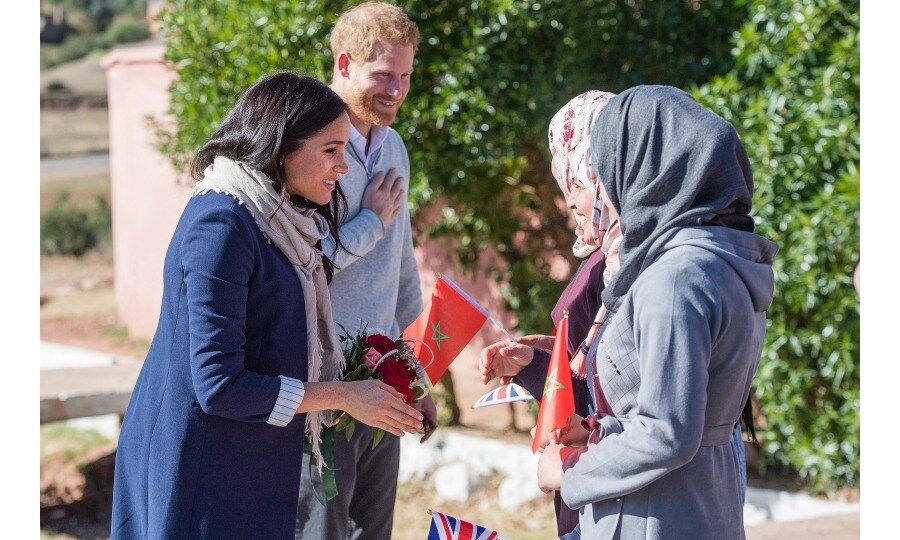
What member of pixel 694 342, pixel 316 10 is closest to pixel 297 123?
pixel 694 342

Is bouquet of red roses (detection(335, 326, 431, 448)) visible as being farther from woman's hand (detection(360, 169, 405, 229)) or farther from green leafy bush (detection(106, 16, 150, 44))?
green leafy bush (detection(106, 16, 150, 44))

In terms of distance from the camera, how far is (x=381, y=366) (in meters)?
2.96

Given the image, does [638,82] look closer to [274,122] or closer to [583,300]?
[583,300]

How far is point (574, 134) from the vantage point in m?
2.79

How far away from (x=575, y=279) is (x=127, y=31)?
34.1 meters

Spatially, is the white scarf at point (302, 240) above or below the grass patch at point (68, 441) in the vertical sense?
above

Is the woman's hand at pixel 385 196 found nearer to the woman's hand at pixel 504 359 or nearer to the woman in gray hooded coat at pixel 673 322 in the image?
the woman's hand at pixel 504 359

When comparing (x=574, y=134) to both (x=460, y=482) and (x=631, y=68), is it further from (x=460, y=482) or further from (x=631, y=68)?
(x=460, y=482)

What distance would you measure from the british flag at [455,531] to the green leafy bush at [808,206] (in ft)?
9.74

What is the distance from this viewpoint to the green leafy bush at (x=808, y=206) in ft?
17.0

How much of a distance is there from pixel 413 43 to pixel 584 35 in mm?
2448

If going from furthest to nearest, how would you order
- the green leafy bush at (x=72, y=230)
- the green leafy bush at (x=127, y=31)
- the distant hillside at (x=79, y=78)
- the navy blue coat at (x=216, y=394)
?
1. the green leafy bush at (x=127, y=31)
2. the distant hillside at (x=79, y=78)
3. the green leafy bush at (x=72, y=230)
4. the navy blue coat at (x=216, y=394)

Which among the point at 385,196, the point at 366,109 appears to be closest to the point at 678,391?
the point at 385,196

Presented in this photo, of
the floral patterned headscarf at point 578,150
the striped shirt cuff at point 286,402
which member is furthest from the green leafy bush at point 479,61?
the striped shirt cuff at point 286,402
